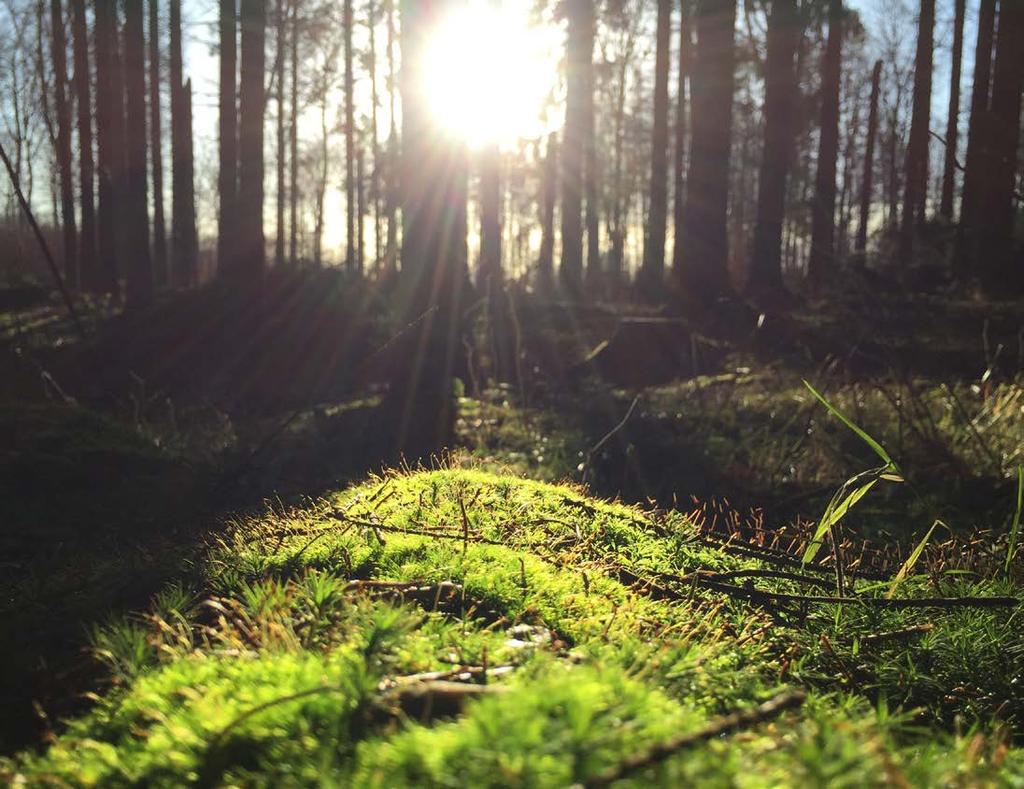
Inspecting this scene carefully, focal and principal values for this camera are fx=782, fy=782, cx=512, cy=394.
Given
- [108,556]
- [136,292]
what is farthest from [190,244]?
[108,556]

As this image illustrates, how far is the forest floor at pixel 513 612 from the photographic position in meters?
1.42

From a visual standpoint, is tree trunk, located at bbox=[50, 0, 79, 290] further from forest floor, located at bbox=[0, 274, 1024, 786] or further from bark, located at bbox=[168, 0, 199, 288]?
forest floor, located at bbox=[0, 274, 1024, 786]

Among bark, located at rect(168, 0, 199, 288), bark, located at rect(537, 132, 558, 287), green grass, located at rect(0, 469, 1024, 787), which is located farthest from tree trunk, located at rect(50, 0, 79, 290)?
green grass, located at rect(0, 469, 1024, 787)

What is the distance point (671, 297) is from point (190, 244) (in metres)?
13.0

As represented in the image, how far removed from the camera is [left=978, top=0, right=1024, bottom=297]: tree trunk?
13.2 meters

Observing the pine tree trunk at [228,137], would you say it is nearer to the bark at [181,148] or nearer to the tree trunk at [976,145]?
the bark at [181,148]

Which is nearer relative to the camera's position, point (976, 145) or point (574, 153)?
point (976, 145)

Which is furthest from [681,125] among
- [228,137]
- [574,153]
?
[228,137]

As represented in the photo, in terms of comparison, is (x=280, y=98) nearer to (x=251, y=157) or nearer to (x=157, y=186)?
(x=157, y=186)

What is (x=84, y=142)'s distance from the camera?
19547 millimetres

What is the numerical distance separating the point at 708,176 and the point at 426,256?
18.8ft

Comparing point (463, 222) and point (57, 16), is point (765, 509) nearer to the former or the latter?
point (463, 222)

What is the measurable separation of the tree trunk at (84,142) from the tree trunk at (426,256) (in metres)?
10.3

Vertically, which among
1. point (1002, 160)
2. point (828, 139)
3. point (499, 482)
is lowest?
point (499, 482)
